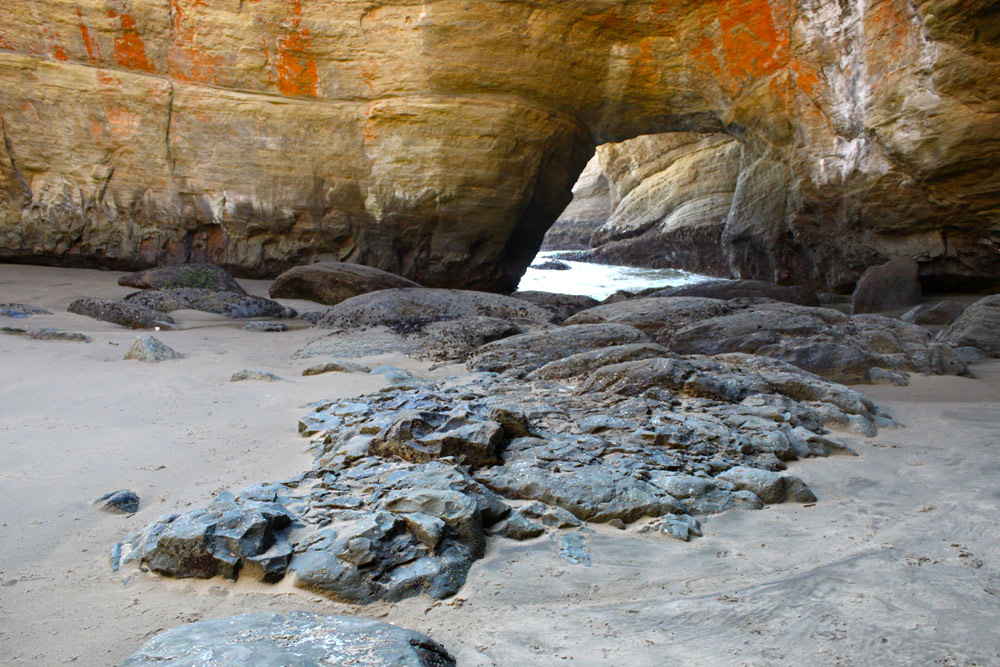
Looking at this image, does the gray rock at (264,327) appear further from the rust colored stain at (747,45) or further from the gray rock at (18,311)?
the rust colored stain at (747,45)

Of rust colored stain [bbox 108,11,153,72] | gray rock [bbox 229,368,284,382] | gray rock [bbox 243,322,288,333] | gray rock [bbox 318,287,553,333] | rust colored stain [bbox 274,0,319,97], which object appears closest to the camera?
gray rock [bbox 229,368,284,382]

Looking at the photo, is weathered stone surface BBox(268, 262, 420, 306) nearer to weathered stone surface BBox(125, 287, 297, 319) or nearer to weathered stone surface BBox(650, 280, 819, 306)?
weathered stone surface BBox(125, 287, 297, 319)

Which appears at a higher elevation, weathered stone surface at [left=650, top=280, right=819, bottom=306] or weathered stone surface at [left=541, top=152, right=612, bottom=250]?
weathered stone surface at [left=541, top=152, right=612, bottom=250]

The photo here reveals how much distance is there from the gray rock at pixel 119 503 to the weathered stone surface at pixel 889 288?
26.8 feet

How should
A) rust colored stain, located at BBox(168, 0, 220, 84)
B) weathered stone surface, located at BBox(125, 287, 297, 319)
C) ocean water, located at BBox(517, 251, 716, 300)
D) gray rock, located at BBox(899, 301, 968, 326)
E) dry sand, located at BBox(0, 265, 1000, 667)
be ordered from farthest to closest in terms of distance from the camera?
1. ocean water, located at BBox(517, 251, 716, 300)
2. rust colored stain, located at BBox(168, 0, 220, 84)
3. gray rock, located at BBox(899, 301, 968, 326)
4. weathered stone surface, located at BBox(125, 287, 297, 319)
5. dry sand, located at BBox(0, 265, 1000, 667)

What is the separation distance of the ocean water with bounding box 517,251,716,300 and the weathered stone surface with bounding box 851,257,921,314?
15.3 ft

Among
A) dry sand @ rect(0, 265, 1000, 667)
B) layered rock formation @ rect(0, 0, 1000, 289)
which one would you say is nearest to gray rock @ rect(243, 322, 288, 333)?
dry sand @ rect(0, 265, 1000, 667)

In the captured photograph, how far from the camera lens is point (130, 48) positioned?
29.0 feet

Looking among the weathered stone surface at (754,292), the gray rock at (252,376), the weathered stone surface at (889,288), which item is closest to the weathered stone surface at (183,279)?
the gray rock at (252,376)

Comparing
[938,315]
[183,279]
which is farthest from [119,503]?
[938,315]

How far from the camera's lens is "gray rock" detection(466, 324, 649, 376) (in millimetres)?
4066

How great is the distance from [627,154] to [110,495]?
73.3 ft

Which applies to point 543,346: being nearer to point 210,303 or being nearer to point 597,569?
point 597,569

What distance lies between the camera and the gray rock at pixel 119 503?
1.89 metres
